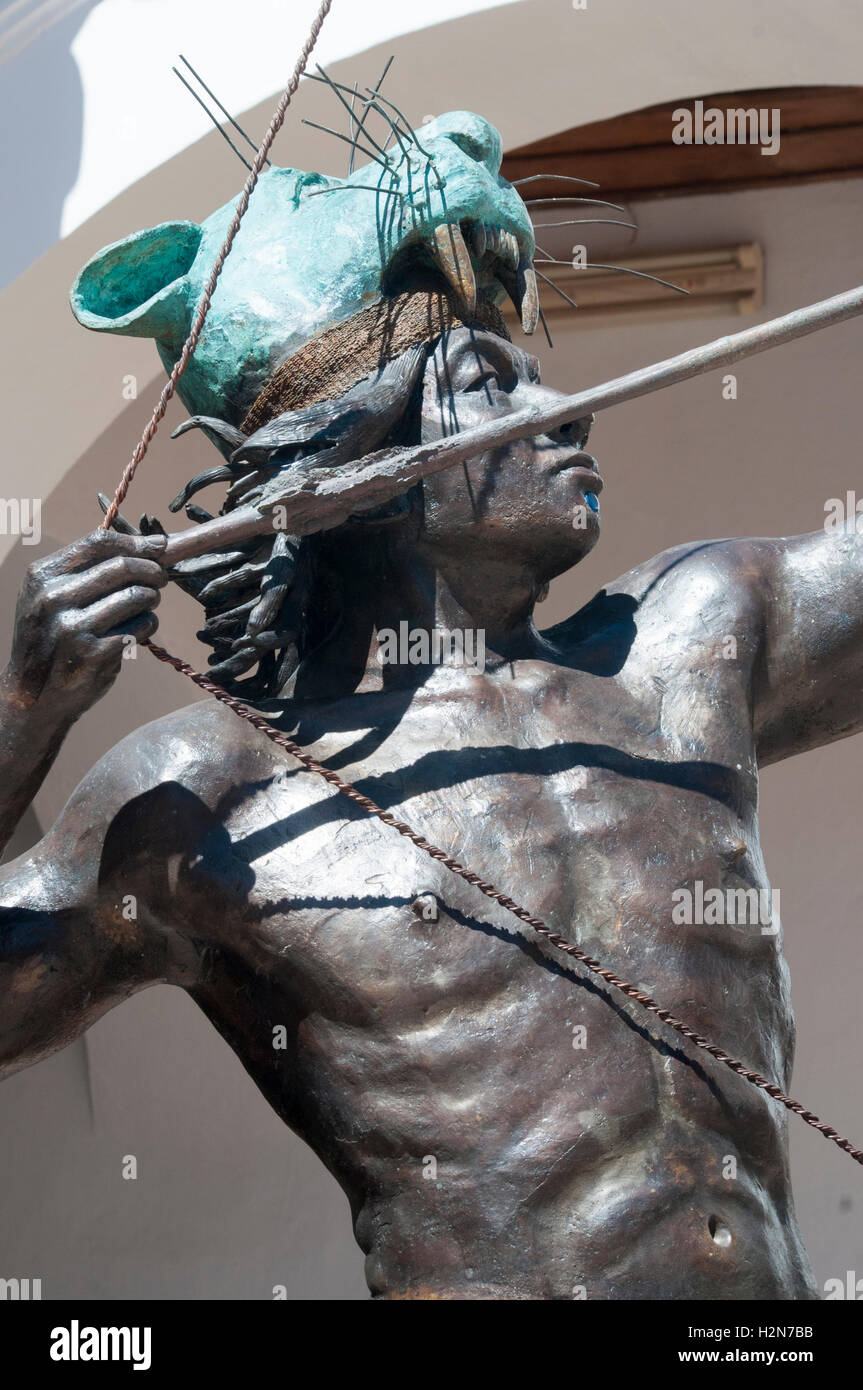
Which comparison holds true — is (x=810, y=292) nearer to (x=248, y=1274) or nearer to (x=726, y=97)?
(x=726, y=97)

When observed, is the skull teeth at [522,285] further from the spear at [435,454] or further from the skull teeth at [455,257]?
the spear at [435,454]

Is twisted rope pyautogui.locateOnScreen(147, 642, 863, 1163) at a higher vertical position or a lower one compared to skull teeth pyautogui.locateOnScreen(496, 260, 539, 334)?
lower

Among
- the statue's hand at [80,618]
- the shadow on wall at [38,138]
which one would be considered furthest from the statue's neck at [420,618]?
the shadow on wall at [38,138]

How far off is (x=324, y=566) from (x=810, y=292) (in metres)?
2.84

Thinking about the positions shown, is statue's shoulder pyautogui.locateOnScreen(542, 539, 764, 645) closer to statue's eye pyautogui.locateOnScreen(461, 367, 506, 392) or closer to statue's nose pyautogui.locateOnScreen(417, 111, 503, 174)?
statue's eye pyautogui.locateOnScreen(461, 367, 506, 392)

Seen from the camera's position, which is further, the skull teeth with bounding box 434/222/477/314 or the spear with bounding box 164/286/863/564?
the skull teeth with bounding box 434/222/477/314

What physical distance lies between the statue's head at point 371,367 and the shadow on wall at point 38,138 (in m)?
1.22

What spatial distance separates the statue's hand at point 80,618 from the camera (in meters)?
2.33

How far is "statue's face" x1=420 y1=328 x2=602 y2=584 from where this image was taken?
8.72 ft

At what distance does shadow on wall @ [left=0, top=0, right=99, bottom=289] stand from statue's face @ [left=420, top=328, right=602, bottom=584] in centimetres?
149

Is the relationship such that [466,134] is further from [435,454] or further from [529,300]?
[435,454]

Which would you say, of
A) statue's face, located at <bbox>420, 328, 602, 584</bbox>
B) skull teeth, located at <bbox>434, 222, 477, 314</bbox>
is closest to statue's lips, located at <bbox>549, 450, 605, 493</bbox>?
statue's face, located at <bbox>420, 328, 602, 584</bbox>

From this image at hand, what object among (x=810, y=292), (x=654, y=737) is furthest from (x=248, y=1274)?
(x=654, y=737)

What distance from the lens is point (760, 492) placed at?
5445mm
